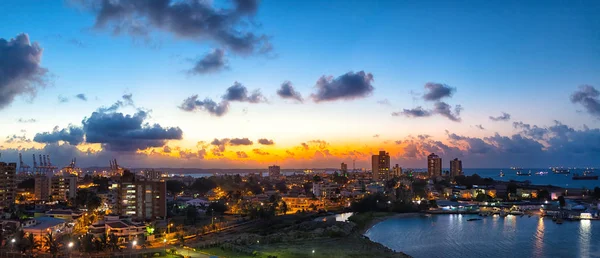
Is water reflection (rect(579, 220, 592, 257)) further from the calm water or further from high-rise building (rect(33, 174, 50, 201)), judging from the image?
high-rise building (rect(33, 174, 50, 201))

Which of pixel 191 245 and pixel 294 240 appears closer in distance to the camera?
pixel 191 245

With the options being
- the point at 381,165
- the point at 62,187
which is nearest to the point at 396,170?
the point at 381,165

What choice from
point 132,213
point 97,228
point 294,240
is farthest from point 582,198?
point 97,228

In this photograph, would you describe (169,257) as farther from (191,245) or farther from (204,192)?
(204,192)

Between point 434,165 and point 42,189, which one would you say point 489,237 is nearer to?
point 42,189

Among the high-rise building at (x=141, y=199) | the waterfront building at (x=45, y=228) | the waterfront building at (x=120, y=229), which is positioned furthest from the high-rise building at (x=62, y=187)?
the waterfront building at (x=120, y=229)

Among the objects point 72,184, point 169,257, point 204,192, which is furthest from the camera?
point 204,192

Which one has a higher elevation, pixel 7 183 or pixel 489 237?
pixel 7 183
